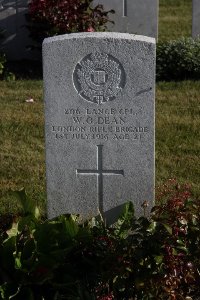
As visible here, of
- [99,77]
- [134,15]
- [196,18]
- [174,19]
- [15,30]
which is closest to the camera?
[99,77]

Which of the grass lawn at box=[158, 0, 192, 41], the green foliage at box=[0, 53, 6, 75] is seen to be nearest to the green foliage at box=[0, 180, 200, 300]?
the green foliage at box=[0, 53, 6, 75]

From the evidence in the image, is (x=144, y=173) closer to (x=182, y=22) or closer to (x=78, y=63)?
(x=78, y=63)

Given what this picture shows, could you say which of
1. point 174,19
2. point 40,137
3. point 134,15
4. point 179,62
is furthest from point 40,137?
point 174,19

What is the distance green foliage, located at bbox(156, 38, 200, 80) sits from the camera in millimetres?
10000

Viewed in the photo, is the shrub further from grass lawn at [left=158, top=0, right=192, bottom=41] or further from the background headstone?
grass lawn at [left=158, top=0, right=192, bottom=41]

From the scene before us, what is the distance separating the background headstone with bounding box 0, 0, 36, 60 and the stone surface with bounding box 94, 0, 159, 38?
1.06 metres

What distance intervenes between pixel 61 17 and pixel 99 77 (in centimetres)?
533

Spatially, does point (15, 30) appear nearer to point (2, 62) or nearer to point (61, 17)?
point (2, 62)

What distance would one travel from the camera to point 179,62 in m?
10.0

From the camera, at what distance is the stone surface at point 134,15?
11.1 metres

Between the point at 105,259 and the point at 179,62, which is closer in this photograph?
the point at 105,259

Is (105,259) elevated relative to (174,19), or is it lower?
lower

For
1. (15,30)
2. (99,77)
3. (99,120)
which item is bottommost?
(99,120)

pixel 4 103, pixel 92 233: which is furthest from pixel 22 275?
pixel 4 103
